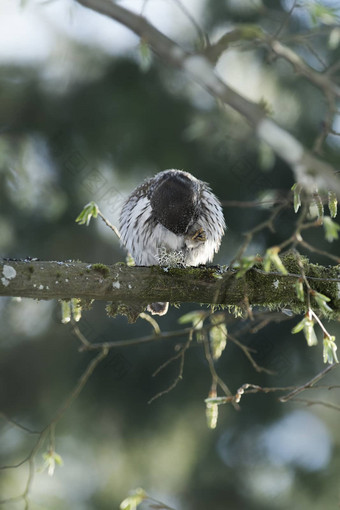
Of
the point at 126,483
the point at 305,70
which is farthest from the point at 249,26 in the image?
the point at 126,483

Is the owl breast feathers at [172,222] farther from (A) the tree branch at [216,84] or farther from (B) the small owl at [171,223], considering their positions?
(A) the tree branch at [216,84]

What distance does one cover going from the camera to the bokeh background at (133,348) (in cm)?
676

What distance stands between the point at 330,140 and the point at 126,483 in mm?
4235

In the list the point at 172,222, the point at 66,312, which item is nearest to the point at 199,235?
the point at 172,222

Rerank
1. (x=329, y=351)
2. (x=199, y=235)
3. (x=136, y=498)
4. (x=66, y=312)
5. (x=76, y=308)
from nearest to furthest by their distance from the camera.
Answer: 1. (x=136, y=498)
2. (x=329, y=351)
3. (x=66, y=312)
4. (x=76, y=308)
5. (x=199, y=235)

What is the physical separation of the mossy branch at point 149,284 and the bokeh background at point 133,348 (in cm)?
330

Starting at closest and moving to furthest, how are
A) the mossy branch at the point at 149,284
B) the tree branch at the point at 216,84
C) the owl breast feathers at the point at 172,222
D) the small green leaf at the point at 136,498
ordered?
the tree branch at the point at 216,84 < the small green leaf at the point at 136,498 < the mossy branch at the point at 149,284 < the owl breast feathers at the point at 172,222

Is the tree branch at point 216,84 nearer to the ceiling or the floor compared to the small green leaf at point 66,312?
nearer to the ceiling

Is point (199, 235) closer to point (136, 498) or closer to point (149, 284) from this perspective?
point (149, 284)

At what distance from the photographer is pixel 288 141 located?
4.89 feet

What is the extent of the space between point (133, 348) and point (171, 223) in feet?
10.0

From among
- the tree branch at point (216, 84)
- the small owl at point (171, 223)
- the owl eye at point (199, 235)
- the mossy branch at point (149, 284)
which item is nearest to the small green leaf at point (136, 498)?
the mossy branch at point (149, 284)

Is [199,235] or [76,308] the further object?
[199,235]

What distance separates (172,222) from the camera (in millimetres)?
4297
